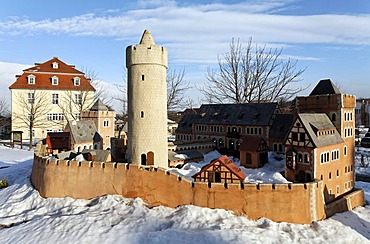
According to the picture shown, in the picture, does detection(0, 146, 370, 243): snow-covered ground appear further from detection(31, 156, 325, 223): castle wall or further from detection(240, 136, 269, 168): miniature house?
detection(240, 136, 269, 168): miniature house

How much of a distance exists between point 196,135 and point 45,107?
18.0m

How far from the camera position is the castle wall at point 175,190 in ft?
39.3

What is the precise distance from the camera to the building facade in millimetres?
32750

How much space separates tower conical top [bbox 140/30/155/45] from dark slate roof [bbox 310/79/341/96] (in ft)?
38.7

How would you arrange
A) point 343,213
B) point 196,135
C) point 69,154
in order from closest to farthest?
point 343,213
point 69,154
point 196,135

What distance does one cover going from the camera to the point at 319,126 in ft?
56.1

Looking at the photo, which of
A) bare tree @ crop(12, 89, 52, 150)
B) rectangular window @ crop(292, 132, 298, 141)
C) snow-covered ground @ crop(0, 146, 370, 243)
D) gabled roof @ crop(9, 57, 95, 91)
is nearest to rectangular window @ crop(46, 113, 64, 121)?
bare tree @ crop(12, 89, 52, 150)

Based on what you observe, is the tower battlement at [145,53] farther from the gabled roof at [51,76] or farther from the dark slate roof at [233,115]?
the gabled roof at [51,76]

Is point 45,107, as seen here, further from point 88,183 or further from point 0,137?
point 88,183

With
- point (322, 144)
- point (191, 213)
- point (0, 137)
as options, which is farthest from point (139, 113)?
point (0, 137)

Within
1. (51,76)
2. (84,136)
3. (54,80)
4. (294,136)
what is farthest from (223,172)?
(51,76)

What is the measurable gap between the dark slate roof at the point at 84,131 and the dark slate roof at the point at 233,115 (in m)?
9.82

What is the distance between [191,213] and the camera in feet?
38.2

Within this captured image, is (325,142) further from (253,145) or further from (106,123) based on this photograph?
(106,123)
